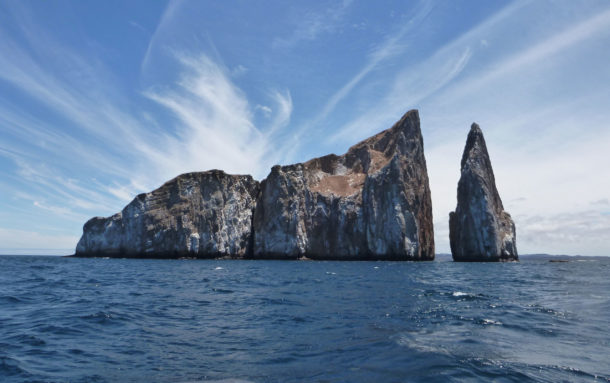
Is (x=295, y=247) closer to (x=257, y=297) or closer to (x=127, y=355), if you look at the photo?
(x=257, y=297)

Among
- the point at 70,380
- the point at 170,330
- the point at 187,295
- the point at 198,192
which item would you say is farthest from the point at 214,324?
the point at 198,192

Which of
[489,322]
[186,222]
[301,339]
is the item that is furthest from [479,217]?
[301,339]

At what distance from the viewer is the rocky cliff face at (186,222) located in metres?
76.4

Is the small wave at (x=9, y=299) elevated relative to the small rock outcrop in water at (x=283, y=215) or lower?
lower

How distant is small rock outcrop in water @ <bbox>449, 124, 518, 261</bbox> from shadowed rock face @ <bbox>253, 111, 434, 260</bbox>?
6.92 metres

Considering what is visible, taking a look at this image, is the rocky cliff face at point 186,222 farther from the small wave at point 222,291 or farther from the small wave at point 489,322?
the small wave at point 489,322

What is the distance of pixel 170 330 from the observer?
10164 mm

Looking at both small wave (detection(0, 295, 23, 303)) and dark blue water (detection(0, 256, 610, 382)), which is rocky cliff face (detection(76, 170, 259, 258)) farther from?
small wave (detection(0, 295, 23, 303))

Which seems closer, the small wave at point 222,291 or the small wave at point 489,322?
the small wave at point 489,322

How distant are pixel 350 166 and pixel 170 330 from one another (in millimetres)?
83160

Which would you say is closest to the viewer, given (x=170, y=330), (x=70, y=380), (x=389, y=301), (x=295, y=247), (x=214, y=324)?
(x=70, y=380)

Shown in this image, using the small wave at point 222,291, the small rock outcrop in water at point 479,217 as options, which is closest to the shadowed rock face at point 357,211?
the small rock outcrop in water at point 479,217

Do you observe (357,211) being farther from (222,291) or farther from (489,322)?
(489,322)

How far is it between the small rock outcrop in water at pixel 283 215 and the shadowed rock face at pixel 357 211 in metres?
0.22
